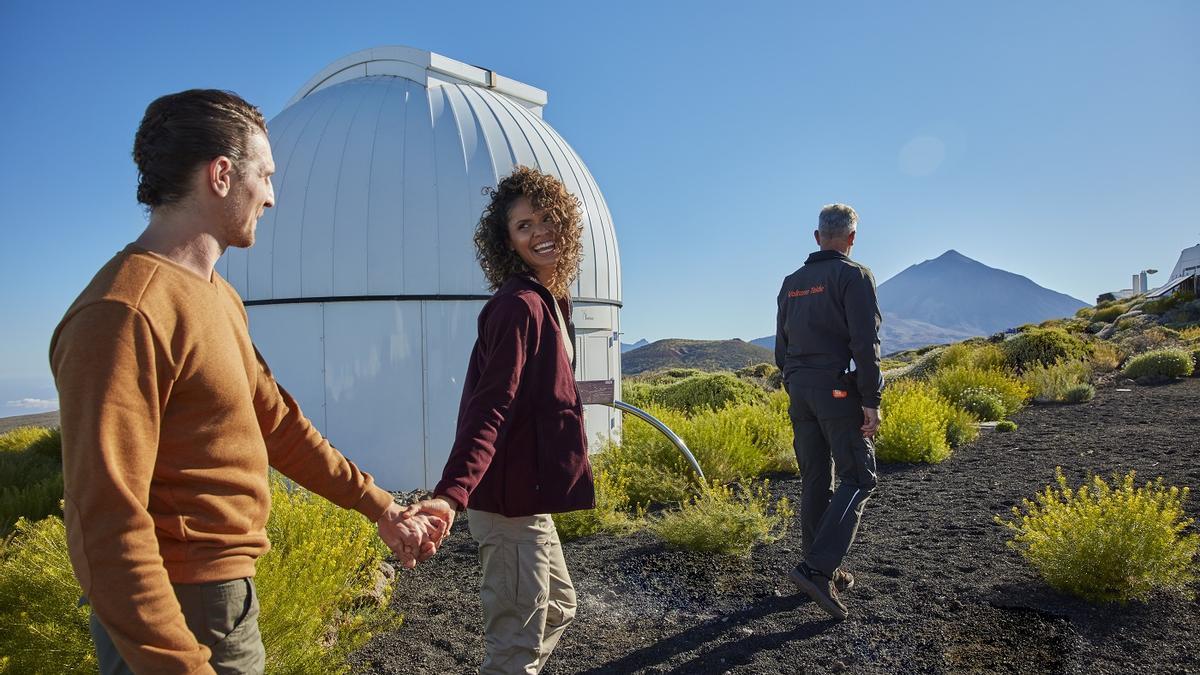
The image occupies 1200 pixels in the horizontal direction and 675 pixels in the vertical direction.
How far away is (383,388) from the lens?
575cm

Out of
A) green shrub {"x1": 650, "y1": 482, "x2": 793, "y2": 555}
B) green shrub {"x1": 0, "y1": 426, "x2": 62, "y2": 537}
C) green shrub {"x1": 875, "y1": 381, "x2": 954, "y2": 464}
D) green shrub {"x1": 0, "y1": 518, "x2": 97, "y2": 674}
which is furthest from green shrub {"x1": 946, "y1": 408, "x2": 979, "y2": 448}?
green shrub {"x1": 0, "y1": 426, "x2": 62, "y2": 537}

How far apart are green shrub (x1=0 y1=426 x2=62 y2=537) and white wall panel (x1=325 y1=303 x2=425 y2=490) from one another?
1.91m

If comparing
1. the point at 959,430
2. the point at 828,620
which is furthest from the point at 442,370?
the point at 959,430

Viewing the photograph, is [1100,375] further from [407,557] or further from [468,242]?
[407,557]

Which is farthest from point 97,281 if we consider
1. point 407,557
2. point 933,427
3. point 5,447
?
point 5,447

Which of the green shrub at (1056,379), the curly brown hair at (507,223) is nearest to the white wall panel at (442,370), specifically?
the curly brown hair at (507,223)

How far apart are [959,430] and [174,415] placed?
24.6 ft

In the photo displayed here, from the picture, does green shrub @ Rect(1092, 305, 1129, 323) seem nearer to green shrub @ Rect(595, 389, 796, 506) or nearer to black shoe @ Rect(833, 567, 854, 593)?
green shrub @ Rect(595, 389, 796, 506)

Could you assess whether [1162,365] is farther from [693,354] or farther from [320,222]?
[693,354]

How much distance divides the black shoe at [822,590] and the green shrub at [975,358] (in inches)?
378

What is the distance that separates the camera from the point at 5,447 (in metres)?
7.22

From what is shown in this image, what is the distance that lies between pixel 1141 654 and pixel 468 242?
4.87 m

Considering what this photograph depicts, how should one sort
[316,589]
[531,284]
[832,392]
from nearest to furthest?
[531,284] < [316,589] < [832,392]

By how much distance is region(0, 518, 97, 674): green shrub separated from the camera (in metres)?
2.35
